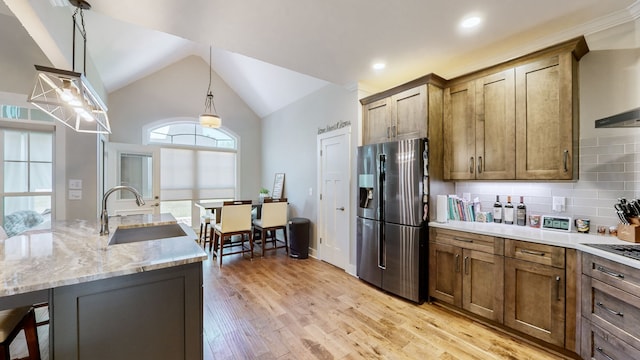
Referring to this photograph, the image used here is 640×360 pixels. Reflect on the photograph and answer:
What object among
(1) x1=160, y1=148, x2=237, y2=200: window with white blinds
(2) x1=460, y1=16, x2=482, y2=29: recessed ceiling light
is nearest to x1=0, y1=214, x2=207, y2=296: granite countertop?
(2) x1=460, y1=16, x2=482, y2=29: recessed ceiling light

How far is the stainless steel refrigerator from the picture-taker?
265 cm

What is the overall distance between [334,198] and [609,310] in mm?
2890

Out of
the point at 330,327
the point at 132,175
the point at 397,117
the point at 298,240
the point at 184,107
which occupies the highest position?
the point at 184,107

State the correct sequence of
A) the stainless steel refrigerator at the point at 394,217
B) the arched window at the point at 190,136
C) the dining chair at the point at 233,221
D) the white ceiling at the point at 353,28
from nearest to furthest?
1. the white ceiling at the point at 353,28
2. the stainless steel refrigerator at the point at 394,217
3. the dining chair at the point at 233,221
4. the arched window at the point at 190,136

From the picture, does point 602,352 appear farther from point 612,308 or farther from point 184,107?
point 184,107

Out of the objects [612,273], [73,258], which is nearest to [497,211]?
[612,273]

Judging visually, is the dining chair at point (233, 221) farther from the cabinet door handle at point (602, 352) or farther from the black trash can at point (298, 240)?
the cabinet door handle at point (602, 352)

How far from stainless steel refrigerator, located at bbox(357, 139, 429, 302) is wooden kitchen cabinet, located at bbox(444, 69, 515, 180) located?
40 cm

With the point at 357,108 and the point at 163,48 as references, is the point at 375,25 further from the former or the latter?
the point at 163,48

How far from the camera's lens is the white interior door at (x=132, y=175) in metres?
4.26

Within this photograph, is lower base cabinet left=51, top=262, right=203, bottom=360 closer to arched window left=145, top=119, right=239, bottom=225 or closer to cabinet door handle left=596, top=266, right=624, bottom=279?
cabinet door handle left=596, top=266, right=624, bottom=279

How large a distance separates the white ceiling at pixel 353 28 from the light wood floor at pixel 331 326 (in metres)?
2.66

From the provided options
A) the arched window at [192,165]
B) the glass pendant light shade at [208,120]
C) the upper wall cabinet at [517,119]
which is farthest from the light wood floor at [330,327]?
the arched window at [192,165]

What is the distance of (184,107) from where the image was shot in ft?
17.7
